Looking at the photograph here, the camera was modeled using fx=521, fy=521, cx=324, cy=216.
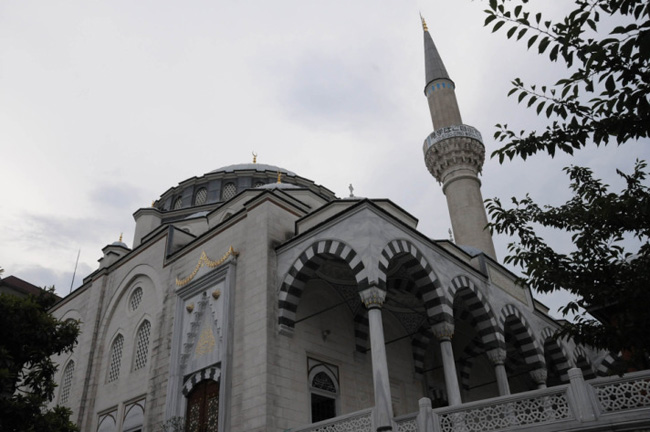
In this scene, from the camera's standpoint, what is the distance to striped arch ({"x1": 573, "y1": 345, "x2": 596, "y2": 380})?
47.0ft

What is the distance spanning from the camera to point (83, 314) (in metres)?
15.1

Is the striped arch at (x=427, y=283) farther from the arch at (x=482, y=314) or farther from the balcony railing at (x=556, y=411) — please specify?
the balcony railing at (x=556, y=411)

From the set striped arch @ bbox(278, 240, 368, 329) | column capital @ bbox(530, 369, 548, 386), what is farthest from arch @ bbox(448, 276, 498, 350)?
striped arch @ bbox(278, 240, 368, 329)

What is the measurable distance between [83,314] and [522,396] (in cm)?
1276

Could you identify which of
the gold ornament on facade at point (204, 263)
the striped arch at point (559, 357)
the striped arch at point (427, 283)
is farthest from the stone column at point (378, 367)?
the striped arch at point (559, 357)

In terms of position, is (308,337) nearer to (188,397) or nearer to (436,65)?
(188,397)

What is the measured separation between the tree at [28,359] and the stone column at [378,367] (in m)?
4.18

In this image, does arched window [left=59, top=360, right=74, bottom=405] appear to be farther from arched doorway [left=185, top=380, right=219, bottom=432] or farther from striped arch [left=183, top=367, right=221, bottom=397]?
arched doorway [left=185, top=380, right=219, bottom=432]

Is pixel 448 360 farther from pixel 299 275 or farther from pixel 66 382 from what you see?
pixel 66 382

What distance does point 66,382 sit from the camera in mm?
14305

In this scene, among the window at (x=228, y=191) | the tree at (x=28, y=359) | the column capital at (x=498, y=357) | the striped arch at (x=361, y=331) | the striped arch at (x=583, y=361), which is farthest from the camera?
the window at (x=228, y=191)

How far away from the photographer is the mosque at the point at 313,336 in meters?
7.54

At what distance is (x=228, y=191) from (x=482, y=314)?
461 inches

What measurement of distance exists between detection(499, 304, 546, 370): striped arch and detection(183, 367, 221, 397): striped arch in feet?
21.5
